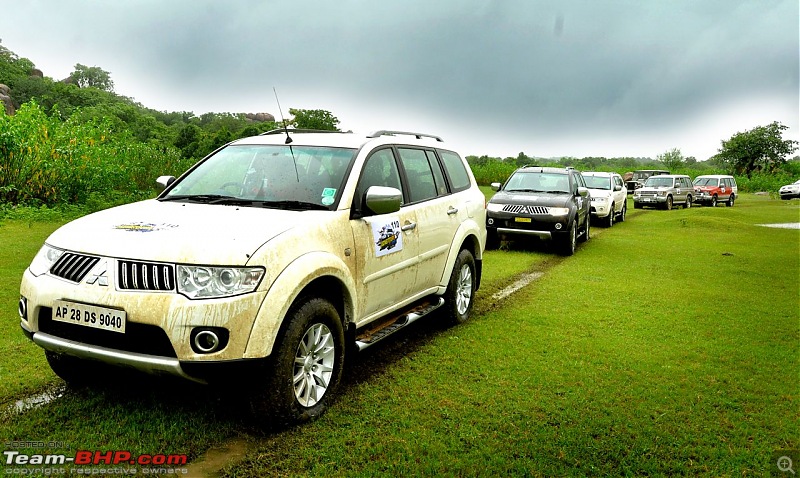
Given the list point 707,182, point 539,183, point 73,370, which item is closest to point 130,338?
point 73,370

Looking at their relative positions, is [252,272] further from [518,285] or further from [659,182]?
[659,182]

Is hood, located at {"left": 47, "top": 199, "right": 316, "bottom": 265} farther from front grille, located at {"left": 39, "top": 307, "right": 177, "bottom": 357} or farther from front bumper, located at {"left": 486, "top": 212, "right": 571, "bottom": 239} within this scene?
front bumper, located at {"left": 486, "top": 212, "right": 571, "bottom": 239}

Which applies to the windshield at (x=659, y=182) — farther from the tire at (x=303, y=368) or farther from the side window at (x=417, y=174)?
the tire at (x=303, y=368)

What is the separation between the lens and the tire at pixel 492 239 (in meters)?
12.6

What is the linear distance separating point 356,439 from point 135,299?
1.56 metres

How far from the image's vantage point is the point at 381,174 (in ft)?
16.9

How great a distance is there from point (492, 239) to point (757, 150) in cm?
6786

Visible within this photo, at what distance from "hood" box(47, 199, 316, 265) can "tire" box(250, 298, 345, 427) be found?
54 centimetres

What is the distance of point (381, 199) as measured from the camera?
448 centimetres

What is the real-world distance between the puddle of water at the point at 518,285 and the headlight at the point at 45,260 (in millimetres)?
5479

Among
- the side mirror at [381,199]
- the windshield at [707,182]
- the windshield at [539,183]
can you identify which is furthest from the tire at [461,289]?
the windshield at [707,182]

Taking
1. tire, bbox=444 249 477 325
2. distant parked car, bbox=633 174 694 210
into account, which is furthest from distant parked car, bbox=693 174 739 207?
tire, bbox=444 249 477 325

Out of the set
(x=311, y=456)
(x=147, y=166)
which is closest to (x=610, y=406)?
(x=311, y=456)

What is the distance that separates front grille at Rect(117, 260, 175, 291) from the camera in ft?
11.4
